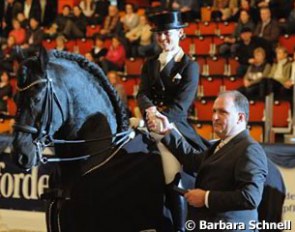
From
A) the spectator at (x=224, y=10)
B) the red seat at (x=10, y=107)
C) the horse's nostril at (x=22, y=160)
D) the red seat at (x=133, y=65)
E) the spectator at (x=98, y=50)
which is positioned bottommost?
the red seat at (x=10, y=107)

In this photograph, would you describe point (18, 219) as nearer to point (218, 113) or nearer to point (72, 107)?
point (72, 107)

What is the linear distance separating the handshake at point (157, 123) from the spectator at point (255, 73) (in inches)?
231

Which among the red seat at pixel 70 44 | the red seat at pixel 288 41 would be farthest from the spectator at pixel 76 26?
the red seat at pixel 288 41

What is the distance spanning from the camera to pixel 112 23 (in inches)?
503

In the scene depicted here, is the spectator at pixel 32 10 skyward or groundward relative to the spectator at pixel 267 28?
skyward

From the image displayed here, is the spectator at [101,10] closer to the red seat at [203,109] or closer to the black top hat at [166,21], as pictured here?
the red seat at [203,109]

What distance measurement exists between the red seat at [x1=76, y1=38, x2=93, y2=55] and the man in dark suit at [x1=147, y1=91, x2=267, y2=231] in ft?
32.2

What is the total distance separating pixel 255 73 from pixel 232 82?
0.78 metres

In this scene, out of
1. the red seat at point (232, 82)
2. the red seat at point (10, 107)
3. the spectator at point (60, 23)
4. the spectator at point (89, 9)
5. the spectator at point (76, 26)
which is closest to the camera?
the red seat at point (232, 82)

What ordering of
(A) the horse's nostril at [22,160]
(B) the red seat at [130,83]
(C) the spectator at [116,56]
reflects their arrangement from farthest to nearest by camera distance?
A: 1. (C) the spectator at [116,56]
2. (B) the red seat at [130,83]
3. (A) the horse's nostril at [22,160]

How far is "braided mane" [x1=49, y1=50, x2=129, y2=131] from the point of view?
3867 millimetres

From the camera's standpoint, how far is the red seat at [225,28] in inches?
465

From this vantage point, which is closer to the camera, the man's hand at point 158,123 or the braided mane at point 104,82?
the man's hand at point 158,123

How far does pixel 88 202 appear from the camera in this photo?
12.2 ft
